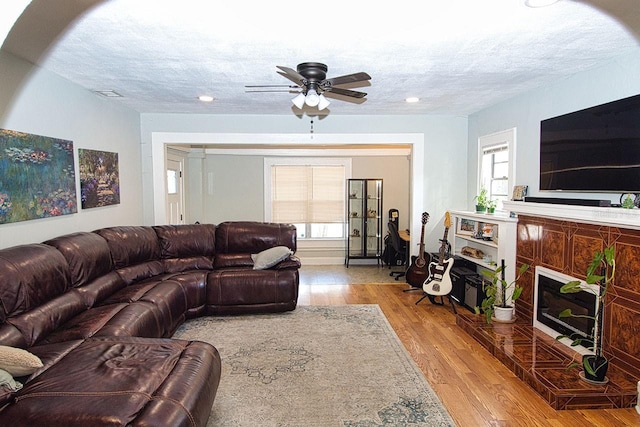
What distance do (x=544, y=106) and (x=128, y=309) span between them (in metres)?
4.14

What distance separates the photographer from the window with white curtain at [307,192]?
7641 millimetres

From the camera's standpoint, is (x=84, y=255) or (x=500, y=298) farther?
(x=500, y=298)

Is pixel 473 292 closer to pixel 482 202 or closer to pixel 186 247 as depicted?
pixel 482 202

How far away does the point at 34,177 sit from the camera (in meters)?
3.11

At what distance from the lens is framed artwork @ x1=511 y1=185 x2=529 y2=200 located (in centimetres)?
400

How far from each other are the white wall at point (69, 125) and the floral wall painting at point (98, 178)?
74 mm

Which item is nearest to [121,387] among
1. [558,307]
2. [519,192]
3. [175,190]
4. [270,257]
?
[270,257]

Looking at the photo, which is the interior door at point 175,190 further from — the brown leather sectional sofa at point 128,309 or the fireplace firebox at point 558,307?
the fireplace firebox at point 558,307

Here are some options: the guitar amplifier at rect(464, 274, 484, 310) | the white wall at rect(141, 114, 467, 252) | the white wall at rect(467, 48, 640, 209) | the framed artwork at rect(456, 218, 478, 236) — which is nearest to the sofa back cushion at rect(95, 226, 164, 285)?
the white wall at rect(141, 114, 467, 252)

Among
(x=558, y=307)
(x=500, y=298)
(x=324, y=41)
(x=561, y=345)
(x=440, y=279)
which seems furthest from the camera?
(x=440, y=279)

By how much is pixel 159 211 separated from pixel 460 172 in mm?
4296

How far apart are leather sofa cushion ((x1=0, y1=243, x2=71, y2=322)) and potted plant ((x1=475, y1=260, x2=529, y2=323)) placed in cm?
368

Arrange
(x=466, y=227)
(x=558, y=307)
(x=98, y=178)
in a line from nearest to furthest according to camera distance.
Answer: (x=558, y=307)
(x=98, y=178)
(x=466, y=227)

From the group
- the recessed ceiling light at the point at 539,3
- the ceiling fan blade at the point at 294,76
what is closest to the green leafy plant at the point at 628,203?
the recessed ceiling light at the point at 539,3
